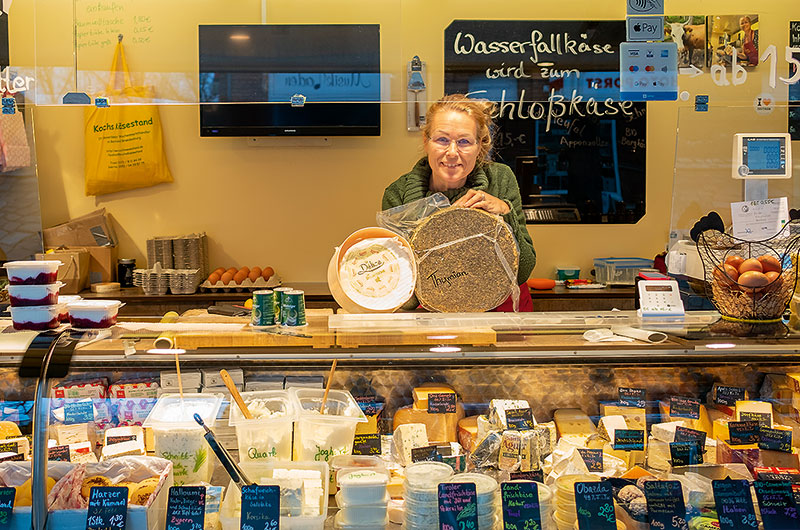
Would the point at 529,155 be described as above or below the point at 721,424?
above

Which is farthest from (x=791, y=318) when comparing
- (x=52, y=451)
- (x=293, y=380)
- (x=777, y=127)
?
(x=777, y=127)

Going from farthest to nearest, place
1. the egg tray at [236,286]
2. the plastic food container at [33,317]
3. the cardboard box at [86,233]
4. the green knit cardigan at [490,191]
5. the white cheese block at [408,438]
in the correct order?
the cardboard box at [86,233] → the egg tray at [236,286] → the green knit cardigan at [490,191] → the white cheese block at [408,438] → the plastic food container at [33,317]

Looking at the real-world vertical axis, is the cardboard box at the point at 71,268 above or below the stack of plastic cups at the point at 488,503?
above

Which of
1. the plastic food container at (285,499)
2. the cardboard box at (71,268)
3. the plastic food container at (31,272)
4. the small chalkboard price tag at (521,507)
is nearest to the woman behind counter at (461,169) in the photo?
the small chalkboard price tag at (521,507)

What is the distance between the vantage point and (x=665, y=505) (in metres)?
2.22

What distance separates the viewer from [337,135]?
6.36 meters

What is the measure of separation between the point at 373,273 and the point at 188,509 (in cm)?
116

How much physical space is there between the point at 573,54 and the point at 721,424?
7.91 ft

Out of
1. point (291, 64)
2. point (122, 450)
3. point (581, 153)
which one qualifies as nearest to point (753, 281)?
point (122, 450)

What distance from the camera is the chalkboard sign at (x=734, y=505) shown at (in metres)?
2.19

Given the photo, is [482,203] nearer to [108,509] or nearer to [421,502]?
[421,502]

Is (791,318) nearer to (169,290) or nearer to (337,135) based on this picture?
(337,135)

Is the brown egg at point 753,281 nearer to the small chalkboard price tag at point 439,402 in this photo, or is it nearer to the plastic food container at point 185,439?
the small chalkboard price tag at point 439,402

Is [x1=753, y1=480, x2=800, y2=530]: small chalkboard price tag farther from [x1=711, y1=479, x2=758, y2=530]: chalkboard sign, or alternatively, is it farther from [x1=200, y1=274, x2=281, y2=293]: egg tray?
[x1=200, y1=274, x2=281, y2=293]: egg tray
